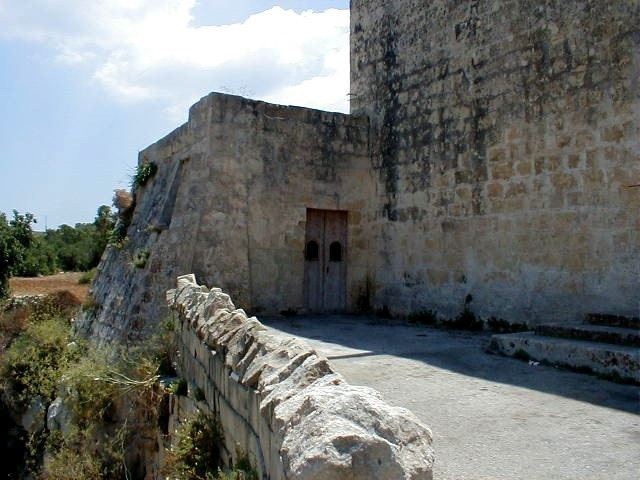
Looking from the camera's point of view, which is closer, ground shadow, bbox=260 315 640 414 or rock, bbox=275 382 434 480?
rock, bbox=275 382 434 480

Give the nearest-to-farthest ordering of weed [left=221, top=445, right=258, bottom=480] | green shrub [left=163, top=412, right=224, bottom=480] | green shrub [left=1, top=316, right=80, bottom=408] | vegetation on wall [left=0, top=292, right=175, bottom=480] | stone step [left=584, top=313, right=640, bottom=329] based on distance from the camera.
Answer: weed [left=221, top=445, right=258, bottom=480]
green shrub [left=163, top=412, right=224, bottom=480]
stone step [left=584, top=313, right=640, bottom=329]
vegetation on wall [left=0, top=292, right=175, bottom=480]
green shrub [left=1, top=316, right=80, bottom=408]

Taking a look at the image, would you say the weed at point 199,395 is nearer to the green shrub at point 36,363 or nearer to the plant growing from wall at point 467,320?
the plant growing from wall at point 467,320

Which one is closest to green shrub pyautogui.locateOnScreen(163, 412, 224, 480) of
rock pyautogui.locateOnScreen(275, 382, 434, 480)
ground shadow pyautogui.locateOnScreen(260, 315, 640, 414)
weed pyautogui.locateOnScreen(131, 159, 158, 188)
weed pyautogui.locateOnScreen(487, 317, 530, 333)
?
ground shadow pyautogui.locateOnScreen(260, 315, 640, 414)

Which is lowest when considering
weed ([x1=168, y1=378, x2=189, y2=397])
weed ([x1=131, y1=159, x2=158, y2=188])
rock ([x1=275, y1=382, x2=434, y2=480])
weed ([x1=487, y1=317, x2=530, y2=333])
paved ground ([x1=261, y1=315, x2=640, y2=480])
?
weed ([x1=168, y1=378, x2=189, y2=397])

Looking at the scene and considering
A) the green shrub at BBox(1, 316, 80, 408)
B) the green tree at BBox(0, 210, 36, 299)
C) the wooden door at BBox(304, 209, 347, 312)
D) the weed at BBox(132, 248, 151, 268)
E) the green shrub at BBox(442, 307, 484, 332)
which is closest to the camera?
the green shrub at BBox(442, 307, 484, 332)

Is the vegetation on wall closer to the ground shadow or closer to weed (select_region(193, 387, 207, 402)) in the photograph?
weed (select_region(193, 387, 207, 402))

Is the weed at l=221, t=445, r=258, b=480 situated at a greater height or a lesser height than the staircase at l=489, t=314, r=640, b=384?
lesser

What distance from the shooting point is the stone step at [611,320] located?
626cm

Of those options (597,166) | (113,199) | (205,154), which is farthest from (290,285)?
(113,199)

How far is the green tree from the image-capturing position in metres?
17.8

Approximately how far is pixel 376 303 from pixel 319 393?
788 cm

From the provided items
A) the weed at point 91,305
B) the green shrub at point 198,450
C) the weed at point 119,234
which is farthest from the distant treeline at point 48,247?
the green shrub at point 198,450

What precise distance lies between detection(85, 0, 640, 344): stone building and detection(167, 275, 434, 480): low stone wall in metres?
4.44

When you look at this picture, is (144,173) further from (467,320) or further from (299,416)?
(299,416)
